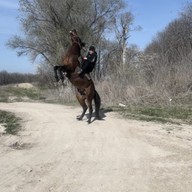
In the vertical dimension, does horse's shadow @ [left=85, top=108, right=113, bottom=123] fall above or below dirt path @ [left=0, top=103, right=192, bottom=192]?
above

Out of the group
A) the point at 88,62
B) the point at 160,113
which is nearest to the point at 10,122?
the point at 88,62

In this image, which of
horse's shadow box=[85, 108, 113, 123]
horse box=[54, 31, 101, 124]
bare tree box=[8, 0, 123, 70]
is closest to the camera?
horse box=[54, 31, 101, 124]

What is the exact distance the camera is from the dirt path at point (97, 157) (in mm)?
7215

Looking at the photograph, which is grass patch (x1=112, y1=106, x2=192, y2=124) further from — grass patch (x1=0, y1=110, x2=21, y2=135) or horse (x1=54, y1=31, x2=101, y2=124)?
grass patch (x1=0, y1=110, x2=21, y2=135)

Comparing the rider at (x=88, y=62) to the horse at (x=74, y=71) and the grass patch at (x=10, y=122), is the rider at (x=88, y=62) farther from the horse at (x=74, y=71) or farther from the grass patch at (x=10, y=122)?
the grass patch at (x=10, y=122)

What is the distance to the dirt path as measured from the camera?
721cm

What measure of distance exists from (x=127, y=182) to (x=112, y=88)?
12.9 meters

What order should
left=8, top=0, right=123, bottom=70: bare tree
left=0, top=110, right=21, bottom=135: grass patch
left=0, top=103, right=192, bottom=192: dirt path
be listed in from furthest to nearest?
left=8, top=0, right=123, bottom=70: bare tree → left=0, top=110, right=21, bottom=135: grass patch → left=0, top=103, right=192, bottom=192: dirt path

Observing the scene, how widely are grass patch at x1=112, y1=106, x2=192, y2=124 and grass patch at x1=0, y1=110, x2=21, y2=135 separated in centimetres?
371

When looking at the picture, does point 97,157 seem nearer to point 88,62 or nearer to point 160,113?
point 88,62

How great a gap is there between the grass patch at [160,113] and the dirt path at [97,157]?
1.02m

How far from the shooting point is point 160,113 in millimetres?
15164

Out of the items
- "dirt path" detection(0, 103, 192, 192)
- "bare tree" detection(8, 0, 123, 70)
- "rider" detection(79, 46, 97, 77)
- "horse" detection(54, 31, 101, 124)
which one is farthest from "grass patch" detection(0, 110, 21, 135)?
"bare tree" detection(8, 0, 123, 70)

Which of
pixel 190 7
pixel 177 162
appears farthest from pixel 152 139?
pixel 190 7
